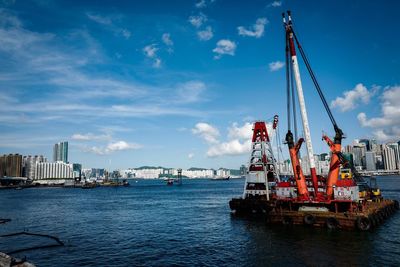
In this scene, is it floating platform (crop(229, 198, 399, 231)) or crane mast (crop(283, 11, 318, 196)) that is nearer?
floating platform (crop(229, 198, 399, 231))

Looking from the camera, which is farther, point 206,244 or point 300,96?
point 300,96

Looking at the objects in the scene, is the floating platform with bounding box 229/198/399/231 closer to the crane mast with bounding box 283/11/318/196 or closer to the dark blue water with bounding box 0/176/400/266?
the dark blue water with bounding box 0/176/400/266

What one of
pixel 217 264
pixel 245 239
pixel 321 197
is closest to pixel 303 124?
pixel 321 197

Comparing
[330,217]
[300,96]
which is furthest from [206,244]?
[300,96]

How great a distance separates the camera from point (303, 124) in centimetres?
4869

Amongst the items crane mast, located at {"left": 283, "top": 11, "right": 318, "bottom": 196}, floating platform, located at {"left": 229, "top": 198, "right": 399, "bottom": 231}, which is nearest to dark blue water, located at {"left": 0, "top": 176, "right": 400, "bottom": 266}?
floating platform, located at {"left": 229, "top": 198, "right": 399, "bottom": 231}

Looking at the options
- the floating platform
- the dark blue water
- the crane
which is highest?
the crane

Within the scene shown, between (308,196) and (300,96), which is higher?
(300,96)

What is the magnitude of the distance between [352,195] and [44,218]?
57919 mm

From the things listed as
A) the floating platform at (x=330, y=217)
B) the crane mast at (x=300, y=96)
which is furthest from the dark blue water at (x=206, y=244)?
the crane mast at (x=300, y=96)

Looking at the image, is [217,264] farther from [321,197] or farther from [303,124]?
Answer: [303,124]

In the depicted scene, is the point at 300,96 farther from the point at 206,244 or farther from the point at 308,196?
the point at 206,244

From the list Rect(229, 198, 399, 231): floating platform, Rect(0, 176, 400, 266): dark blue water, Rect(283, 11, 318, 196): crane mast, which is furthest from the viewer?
Rect(283, 11, 318, 196): crane mast

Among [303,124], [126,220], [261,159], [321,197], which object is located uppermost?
[303,124]
